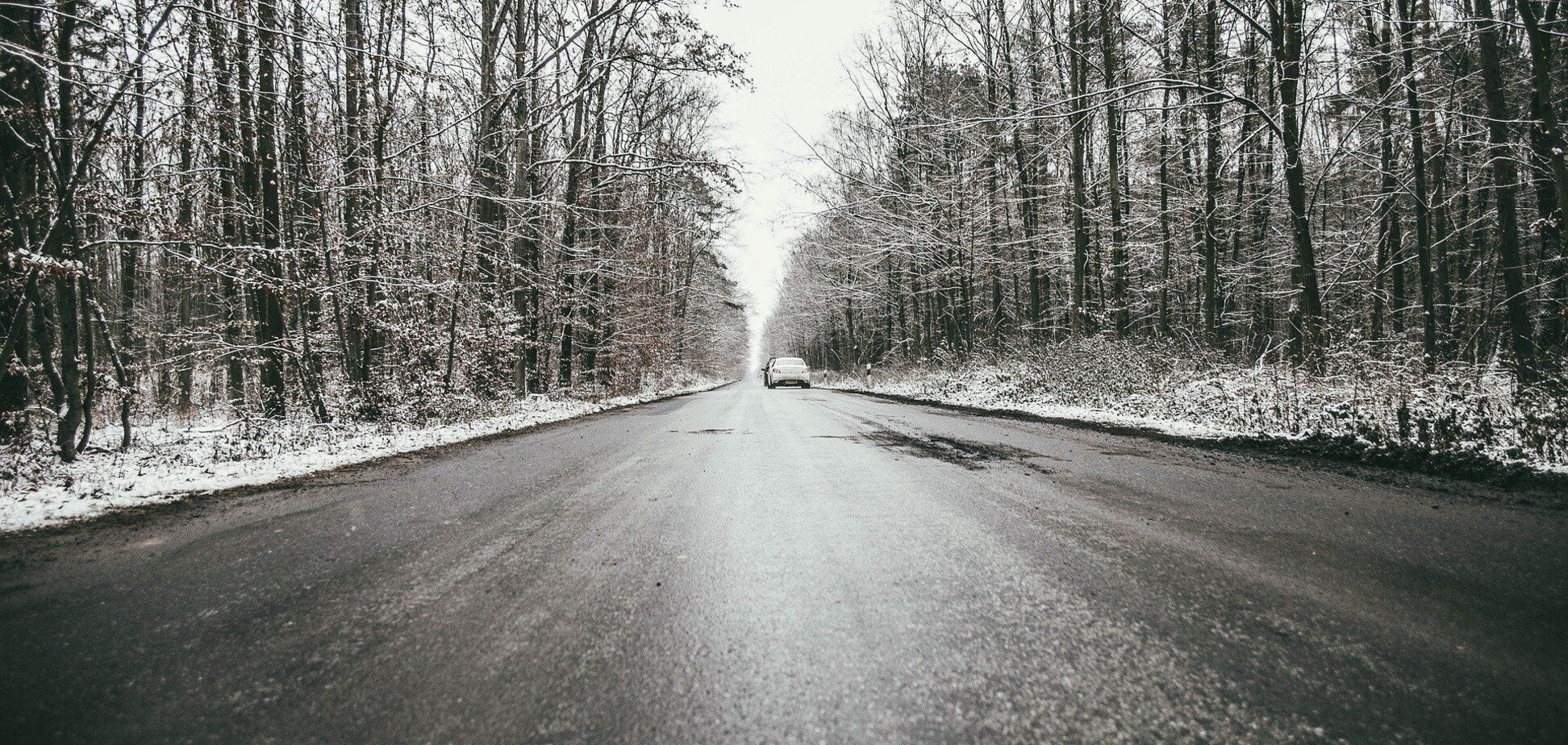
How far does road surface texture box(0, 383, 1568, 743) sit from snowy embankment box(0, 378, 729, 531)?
84cm

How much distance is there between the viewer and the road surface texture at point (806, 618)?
4.72 feet

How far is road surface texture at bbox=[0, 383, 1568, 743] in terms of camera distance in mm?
1439

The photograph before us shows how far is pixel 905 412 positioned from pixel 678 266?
20.9 meters

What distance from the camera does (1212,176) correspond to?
1469cm

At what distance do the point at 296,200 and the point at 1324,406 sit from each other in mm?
13761

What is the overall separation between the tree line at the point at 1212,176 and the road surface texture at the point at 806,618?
720 centimetres

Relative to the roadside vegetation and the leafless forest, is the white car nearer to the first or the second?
the roadside vegetation

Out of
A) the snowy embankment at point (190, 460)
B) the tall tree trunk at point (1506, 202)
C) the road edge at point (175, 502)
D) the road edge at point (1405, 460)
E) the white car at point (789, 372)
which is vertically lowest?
the road edge at point (1405, 460)

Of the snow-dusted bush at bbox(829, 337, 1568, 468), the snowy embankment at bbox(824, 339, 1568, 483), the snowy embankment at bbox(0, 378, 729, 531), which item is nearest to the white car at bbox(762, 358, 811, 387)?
the snow-dusted bush at bbox(829, 337, 1568, 468)

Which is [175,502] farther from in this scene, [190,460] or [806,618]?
[806,618]

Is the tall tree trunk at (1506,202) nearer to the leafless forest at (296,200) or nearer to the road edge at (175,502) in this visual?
the leafless forest at (296,200)

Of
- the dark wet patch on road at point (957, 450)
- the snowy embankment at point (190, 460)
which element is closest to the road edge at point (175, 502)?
the snowy embankment at point (190, 460)

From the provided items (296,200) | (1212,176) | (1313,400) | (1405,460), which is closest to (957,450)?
(1405,460)

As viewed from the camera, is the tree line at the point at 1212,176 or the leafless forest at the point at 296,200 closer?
the leafless forest at the point at 296,200
